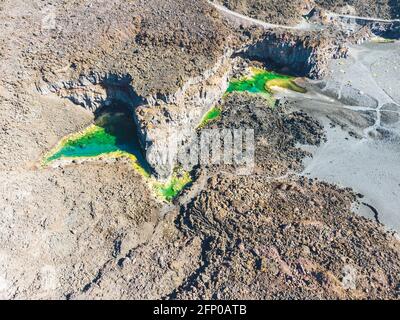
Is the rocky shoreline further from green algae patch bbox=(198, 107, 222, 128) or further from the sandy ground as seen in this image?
green algae patch bbox=(198, 107, 222, 128)

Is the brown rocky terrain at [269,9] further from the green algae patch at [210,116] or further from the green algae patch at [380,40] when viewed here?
the green algae patch at [210,116]

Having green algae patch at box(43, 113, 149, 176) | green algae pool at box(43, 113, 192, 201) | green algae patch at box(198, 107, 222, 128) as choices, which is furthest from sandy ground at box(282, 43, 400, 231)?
green algae patch at box(43, 113, 149, 176)

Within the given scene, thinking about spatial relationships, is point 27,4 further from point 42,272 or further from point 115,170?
point 42,272

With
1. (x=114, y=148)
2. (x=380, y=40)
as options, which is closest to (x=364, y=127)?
(x=380, y=40)

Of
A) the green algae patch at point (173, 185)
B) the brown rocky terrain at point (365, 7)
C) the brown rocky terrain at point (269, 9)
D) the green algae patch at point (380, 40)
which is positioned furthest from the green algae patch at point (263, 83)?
the brown rocky terrain at point (365, 7)

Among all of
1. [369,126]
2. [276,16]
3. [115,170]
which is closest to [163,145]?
[115,170]

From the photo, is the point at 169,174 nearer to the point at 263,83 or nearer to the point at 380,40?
the point at 263,83

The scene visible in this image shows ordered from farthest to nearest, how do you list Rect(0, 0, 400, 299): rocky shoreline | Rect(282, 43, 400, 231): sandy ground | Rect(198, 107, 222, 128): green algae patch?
Rect(198, 107, 222, 128): green algae patch < Rect(282, 43, 400, 231): sandy ground < Rect(0, 0, 400, 299): rocky shoreline
